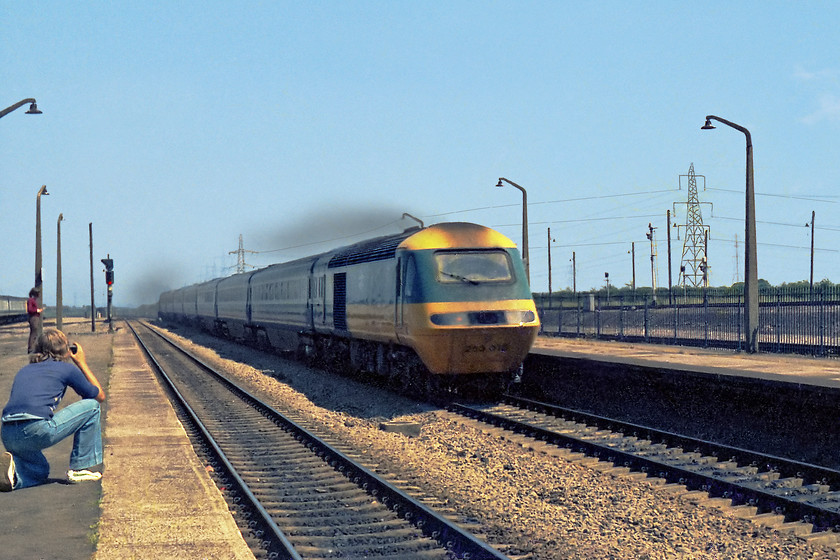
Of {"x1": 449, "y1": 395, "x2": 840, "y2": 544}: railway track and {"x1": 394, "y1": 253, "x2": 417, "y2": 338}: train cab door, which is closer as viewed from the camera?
{"x1": 449, "y1": 395, "x2": 840, "y2": 544}: railway track

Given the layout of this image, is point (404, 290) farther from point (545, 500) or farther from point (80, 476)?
point (80, 476)

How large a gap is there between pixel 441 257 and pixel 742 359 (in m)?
9.97

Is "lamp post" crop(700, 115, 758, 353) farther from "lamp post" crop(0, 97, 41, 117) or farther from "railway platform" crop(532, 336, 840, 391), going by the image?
"lamp post" crop(0, 97, 41, 117)

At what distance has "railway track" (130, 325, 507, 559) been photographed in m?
7.25

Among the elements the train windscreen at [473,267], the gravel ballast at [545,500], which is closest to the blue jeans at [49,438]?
the gravel ballast at [545,500]

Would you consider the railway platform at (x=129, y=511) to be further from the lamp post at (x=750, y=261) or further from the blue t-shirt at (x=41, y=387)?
the lamp post at (x=750, y=261)

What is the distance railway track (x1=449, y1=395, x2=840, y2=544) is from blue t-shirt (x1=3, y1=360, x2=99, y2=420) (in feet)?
20.2

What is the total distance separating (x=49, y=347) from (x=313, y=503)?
2.97 m

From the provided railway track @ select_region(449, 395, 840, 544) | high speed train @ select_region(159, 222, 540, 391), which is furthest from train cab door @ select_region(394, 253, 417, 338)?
railway track @ select_region(449, 395, 840, 544)

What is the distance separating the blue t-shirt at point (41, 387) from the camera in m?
7.93

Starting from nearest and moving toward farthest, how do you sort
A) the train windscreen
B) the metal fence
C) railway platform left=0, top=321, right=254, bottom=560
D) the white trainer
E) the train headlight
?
railway platform left=0, top=321, right=254, bottom=560, the white trainer, the train headlight, the train windscreen, the metal fence

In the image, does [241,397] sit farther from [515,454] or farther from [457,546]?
[457,546]

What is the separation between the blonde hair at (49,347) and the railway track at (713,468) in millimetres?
6278

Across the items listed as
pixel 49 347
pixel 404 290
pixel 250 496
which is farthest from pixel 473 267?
pixel 49 347
